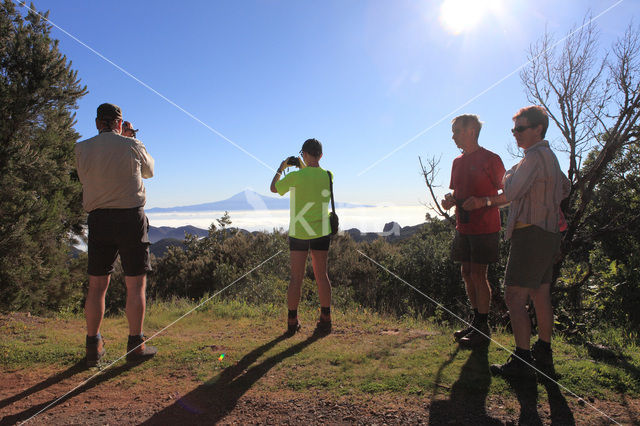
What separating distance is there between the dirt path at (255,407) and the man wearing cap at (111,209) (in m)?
0.61

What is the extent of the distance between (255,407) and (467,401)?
1.46m

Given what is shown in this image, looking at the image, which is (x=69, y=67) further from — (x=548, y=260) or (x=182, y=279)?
(x=548, y=260)

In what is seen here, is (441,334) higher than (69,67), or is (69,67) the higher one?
(69,67)

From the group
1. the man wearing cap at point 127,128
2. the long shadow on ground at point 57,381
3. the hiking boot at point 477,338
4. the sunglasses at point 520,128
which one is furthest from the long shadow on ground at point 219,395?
the sunglasses at point 520,128

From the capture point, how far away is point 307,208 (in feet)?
12.9

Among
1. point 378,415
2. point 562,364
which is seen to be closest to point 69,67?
point 378,415

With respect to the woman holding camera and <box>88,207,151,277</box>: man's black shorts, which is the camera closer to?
the woman holding camera

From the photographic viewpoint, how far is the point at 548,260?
2734 millimetres

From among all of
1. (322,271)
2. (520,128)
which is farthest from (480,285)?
(322,271)

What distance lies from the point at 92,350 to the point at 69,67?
8.45 meters

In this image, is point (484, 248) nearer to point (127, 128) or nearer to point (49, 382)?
point (127, 128)

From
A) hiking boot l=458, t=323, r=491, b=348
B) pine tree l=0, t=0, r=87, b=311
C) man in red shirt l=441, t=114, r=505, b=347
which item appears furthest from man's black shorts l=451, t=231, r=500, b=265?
pine tree l=0, t=0, r=87, b=311

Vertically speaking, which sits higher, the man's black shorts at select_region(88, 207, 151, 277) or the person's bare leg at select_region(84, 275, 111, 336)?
the man's black shorts at select_region(88, 207, 151, 277)

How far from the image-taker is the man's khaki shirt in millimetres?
3148
